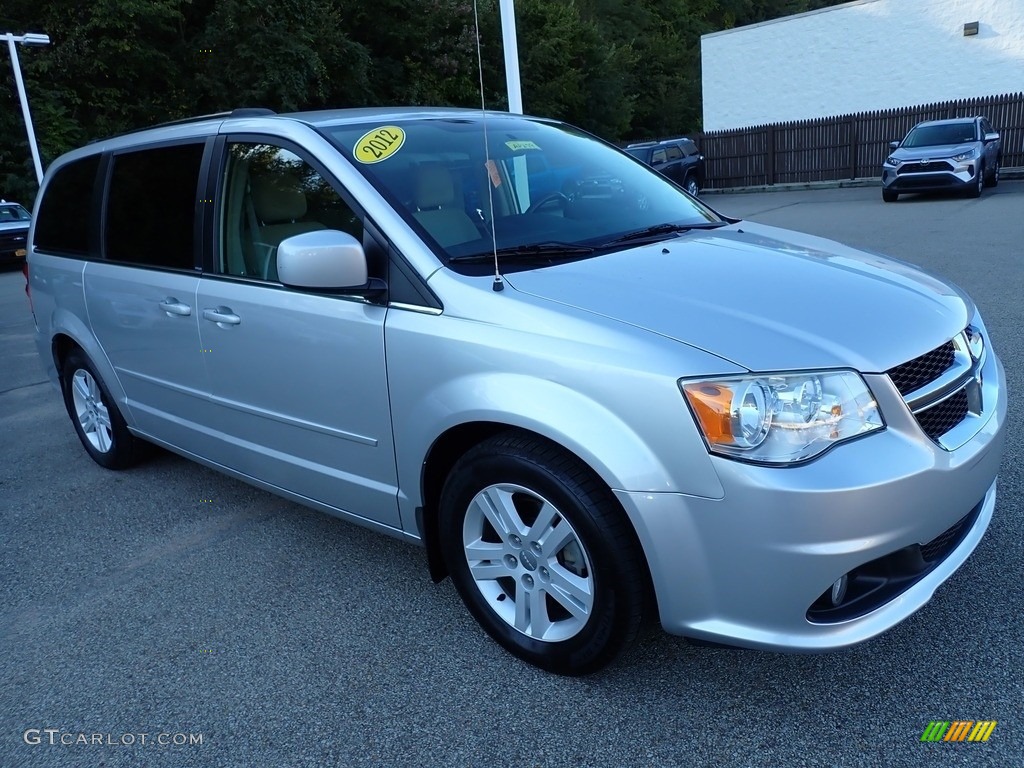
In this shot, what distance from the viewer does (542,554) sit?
2590mm

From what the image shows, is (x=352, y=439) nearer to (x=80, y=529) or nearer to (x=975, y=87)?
(x=80, y=529)

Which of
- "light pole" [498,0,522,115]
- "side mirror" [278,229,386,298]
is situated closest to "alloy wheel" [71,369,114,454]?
"side mirror" [278,229,386,298]

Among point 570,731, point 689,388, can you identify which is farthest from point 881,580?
point 570,731

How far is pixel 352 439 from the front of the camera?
306 centimetres

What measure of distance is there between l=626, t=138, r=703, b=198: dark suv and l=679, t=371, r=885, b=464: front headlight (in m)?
19.8

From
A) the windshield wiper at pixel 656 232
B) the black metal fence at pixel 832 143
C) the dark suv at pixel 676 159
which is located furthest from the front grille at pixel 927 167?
the windshield wiper at pixel 656 232

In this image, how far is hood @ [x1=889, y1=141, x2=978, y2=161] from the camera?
53.8 feet

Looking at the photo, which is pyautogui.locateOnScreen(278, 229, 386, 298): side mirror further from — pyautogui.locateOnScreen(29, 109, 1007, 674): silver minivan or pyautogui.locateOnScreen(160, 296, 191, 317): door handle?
pyautogui.locateOnScreen(160, 296, 191, 317): door handle

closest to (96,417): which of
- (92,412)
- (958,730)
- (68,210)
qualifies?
(92,412)

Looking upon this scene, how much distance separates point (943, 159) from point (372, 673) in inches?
664

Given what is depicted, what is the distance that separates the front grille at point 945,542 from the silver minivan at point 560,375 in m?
0.02

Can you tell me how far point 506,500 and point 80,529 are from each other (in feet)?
8.54

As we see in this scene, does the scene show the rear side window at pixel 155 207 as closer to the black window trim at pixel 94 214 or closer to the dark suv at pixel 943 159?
the black window trim at pixel 94 214

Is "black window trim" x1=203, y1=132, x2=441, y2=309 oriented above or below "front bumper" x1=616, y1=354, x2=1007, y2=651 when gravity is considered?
above
